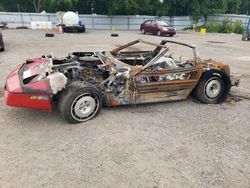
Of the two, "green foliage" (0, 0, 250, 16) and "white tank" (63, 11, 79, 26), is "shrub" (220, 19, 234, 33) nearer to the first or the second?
"green foliage" (0, 0, 250, 16)

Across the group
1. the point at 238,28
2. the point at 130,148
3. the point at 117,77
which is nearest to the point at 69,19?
the point at 238,28

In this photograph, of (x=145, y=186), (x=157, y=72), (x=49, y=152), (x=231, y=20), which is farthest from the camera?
(x=231, y=20)

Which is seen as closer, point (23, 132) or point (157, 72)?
point (23, 132)

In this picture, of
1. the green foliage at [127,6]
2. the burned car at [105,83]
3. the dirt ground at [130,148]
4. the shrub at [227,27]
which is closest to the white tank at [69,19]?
the green foliage at [127,6]

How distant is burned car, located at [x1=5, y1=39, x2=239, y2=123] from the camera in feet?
13.1

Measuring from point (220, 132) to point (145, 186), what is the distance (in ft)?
6.46

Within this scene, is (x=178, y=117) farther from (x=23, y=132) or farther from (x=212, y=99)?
(x=23, y=132)

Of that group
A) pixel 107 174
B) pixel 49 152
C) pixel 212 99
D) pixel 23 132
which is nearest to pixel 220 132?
pixel 212 99

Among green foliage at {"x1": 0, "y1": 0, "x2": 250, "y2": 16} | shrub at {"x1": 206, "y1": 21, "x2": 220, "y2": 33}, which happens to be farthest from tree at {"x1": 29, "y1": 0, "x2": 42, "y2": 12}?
shrub at {"x1": 206, "y1": 21, "x2": 220, "y2": 33}

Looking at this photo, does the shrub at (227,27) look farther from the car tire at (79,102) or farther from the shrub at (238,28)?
the car tire at (79,102)

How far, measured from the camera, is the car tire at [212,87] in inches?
209

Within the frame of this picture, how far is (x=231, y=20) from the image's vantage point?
1291 inches

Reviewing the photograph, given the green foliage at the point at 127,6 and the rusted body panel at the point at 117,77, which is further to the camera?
the green foliage at the point at 127,6

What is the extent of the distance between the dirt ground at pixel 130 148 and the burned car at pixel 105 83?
1.00 feet
